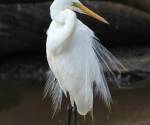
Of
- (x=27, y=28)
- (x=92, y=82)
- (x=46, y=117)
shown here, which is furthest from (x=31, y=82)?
(x=92, y=82)

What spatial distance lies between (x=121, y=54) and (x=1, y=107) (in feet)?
7.62

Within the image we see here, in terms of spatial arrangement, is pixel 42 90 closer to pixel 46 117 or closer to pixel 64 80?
pixel 46 117

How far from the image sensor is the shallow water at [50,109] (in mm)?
5527

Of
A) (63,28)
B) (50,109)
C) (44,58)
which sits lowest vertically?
(44,58)

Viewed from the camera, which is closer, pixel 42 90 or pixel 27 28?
pixel 42 90

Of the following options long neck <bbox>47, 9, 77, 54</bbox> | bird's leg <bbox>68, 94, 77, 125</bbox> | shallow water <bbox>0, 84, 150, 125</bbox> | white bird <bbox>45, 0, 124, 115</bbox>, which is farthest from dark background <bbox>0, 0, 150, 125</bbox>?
long neck <bbox>47, 9, 77, 54</bbox>

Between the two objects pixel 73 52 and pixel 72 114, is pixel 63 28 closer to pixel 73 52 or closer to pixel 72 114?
pixel 73 52

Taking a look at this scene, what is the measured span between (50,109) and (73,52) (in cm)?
194

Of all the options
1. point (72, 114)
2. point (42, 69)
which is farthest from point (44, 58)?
point (72, 114)

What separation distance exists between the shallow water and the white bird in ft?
4.29

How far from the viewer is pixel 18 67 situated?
23.5ft

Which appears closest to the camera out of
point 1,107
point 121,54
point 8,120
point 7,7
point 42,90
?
point 8,120

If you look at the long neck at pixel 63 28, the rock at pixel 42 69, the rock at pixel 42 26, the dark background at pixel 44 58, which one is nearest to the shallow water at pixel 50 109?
the dark background at pixel 44 58

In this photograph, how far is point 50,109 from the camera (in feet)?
19.4
